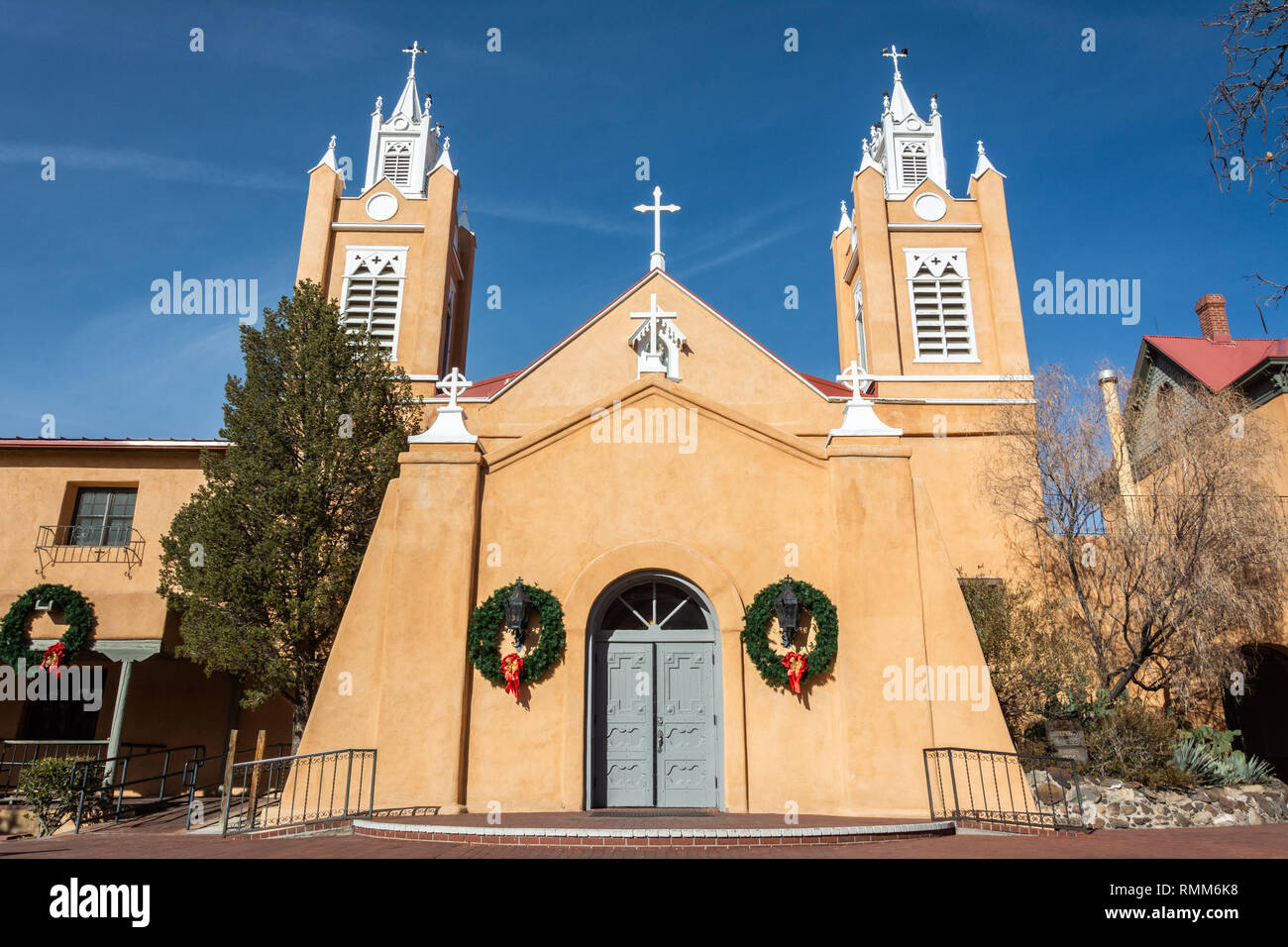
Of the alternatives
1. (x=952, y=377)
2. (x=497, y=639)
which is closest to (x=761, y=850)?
(x=497, y=639)

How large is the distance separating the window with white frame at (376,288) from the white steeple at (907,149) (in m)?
14.4

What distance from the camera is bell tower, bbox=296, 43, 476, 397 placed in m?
23.0

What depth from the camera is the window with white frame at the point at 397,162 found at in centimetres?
2669

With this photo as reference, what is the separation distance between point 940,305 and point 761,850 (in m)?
18.3

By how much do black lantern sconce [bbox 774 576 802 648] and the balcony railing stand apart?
14.8 metres

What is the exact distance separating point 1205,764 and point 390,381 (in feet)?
55.0

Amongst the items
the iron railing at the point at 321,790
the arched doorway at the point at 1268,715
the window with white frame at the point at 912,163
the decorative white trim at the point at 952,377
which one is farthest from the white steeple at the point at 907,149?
the iron railing at the point at 321,790

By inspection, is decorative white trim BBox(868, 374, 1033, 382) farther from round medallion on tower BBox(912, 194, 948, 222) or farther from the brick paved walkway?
the brick paved walkway

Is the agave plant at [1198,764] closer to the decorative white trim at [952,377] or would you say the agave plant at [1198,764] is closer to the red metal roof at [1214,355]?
the decorative white trim at [952,377]

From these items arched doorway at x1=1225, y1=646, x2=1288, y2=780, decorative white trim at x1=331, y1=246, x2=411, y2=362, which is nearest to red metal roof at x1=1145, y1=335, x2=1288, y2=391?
arched doorway at x1=1225, y1=646, x2=1288, y2=780

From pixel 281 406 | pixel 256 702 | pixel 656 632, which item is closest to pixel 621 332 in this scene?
pixel 281 406

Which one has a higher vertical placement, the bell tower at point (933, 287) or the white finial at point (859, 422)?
the bell tower at point (933, 287)
